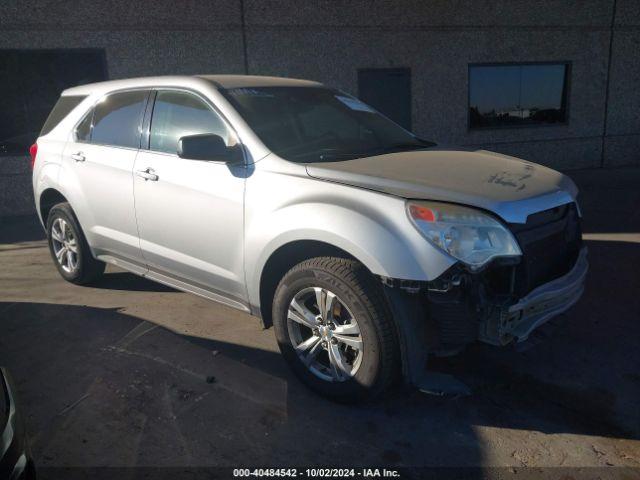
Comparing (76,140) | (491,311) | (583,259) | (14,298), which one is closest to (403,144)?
(583,259)

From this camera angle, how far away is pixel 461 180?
3.00 meters

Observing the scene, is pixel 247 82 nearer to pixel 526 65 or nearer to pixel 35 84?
pixel 35 84

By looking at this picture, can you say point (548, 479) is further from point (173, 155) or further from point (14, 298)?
point (14, 298)

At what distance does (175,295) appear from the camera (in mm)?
4957

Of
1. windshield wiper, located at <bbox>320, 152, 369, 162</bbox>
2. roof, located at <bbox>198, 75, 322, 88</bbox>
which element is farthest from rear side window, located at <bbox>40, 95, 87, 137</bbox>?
windshield wiper, located at <bbox>320, 152, 369, 162</bbox>

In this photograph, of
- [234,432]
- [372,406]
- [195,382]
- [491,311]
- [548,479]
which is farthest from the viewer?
[195,382]

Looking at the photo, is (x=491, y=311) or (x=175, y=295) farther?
(x=175, y=295)

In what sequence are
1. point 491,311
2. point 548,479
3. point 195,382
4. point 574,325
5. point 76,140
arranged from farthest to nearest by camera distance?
1. point 76,140
2. point 574,325
3. point 195,382
4. point 491,311
5. point 548,479

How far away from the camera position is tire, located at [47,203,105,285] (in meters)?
4.89

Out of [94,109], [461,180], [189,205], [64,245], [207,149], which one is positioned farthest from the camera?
[64,245]

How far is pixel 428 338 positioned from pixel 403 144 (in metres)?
1.68

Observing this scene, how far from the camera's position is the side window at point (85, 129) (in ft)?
15.5

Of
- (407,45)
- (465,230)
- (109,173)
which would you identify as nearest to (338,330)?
(465,230)

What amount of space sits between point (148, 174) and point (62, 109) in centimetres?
186
